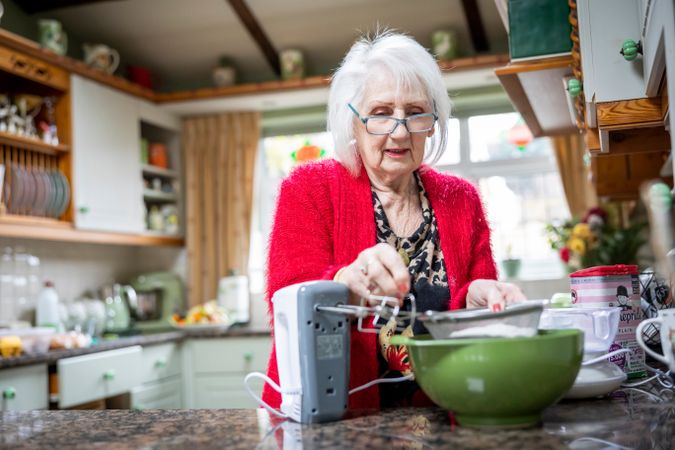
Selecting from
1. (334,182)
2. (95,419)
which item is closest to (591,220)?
(334,182)

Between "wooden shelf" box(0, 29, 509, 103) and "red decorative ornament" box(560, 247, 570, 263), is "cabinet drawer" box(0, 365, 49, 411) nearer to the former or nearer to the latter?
"wooden shelf" box(0, 29, 509, 103)

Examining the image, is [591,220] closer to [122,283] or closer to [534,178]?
[534,178]

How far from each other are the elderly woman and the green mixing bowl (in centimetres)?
32

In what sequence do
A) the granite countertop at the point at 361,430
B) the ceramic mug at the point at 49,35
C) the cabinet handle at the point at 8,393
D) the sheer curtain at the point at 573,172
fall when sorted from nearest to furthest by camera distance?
the granite countertop at the point at 361,430 → the cabinet handle at the point at 8,393 → the ceramic mug at the point at 49,35 → the sheer curtain at the point at 573,172

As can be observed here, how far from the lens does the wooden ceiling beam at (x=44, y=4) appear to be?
3.99 metres

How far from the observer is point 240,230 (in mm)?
4605

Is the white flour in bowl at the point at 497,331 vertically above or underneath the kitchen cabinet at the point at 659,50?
underneath

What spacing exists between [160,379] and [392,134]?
8.86 feet

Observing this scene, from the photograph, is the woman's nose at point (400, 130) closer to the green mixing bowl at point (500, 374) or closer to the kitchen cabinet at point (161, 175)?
the green mixing bowl at point (500, 374)

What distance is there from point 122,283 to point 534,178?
8.46 ft

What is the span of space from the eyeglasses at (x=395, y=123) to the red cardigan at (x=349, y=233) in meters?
0.11

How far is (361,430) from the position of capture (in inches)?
39.5

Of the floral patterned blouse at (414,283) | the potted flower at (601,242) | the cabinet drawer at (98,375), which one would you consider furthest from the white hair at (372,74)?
the potted flower at (601,242)

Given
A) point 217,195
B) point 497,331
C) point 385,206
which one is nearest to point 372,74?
point 385,206
